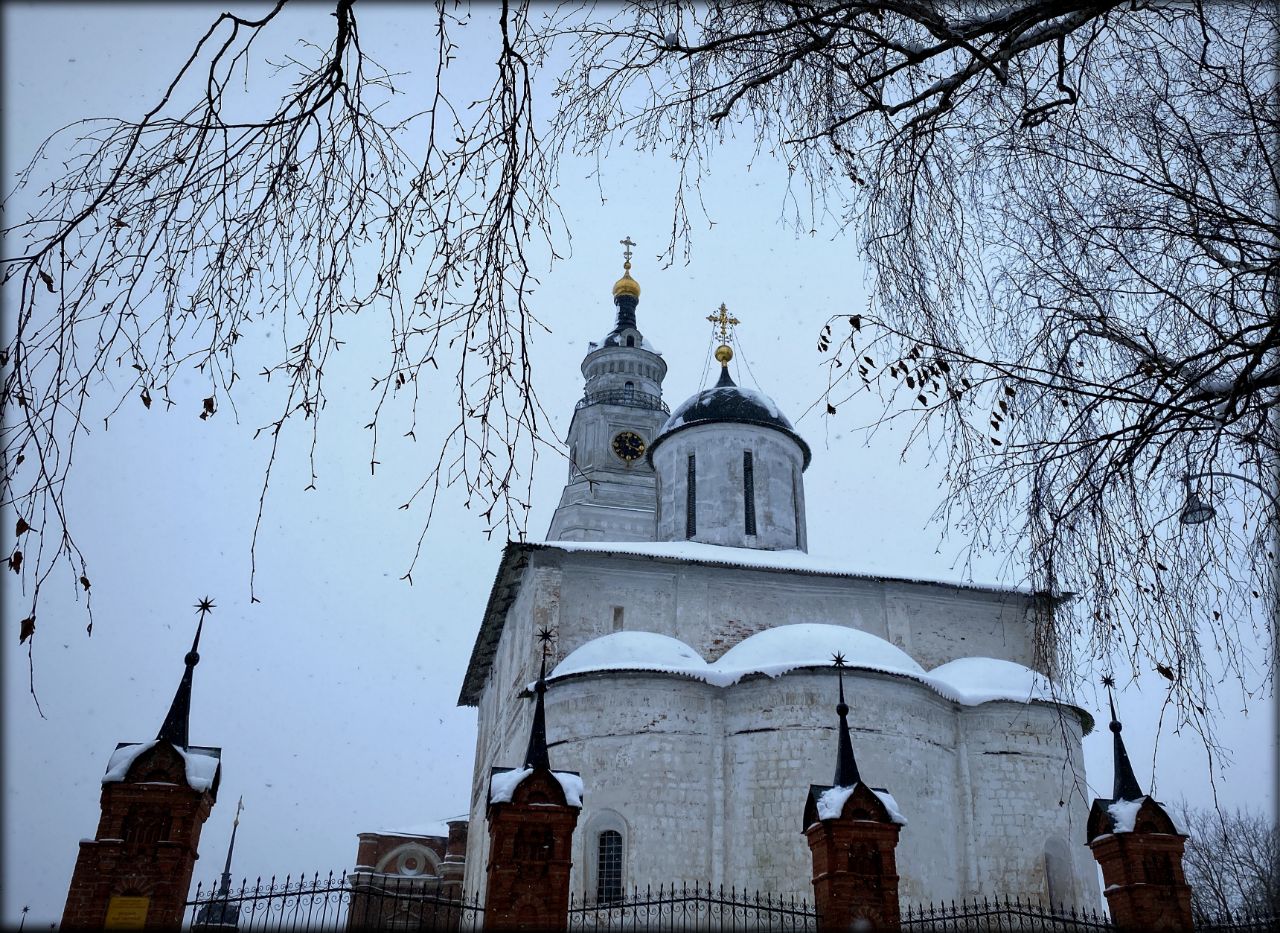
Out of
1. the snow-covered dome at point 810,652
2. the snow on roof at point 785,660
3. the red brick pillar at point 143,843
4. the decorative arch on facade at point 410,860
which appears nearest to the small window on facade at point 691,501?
the snow on roof at point 785,660

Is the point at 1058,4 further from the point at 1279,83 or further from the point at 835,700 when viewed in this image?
the point at 835,700

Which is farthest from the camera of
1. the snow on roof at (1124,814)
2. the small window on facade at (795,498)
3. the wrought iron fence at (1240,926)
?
the small window on facade at (795,498)

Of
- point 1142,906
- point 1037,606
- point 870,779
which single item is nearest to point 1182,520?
point 1037,606

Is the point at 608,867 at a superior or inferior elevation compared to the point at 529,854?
superior

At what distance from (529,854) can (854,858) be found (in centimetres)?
322

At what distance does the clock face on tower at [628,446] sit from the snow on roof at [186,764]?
78.2ft

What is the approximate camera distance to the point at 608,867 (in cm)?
1537

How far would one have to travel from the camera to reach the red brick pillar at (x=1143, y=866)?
10648 millimetres

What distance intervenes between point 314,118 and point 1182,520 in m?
5.08

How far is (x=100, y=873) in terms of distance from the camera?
8.86 m

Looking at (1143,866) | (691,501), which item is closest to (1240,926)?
(1143,866)

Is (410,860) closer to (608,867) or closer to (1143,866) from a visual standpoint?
(608,867)

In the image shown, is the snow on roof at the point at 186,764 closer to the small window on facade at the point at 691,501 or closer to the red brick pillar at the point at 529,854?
the red brick pillar at the point at 529,854

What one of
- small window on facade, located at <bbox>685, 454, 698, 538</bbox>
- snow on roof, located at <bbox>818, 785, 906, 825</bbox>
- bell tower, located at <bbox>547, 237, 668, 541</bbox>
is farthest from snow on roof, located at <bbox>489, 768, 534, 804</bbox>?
bell tower, located at <bbox>547, 237, 668, 541</bbox>
